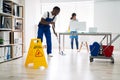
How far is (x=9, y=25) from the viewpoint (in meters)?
4.10

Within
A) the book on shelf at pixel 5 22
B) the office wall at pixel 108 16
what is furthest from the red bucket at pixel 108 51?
the office wall at pixel 108 16

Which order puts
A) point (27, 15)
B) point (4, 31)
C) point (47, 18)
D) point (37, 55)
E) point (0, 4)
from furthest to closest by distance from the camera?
point (27, 15)
point (47, 18)
point (4, 31)
point (0, 4)
point (37, 55)

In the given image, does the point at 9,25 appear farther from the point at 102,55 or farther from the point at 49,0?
the point at 49,0

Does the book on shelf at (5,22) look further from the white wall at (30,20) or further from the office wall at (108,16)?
the office wall at (108,16)

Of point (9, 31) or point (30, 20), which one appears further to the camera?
point (30, 20)

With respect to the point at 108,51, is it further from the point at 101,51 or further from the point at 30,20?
the point at 30,20

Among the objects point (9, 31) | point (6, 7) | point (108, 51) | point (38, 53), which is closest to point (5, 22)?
point (9, 31)

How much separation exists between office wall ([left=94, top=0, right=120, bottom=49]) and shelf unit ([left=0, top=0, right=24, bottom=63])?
3676 mm

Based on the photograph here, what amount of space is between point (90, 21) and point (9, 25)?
4387 mm

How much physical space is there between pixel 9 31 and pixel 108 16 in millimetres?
4402

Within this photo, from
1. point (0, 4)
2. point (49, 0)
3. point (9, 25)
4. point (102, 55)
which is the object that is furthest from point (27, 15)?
point (102, 55)

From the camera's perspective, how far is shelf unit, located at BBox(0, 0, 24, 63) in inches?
149

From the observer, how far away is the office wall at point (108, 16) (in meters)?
7.15

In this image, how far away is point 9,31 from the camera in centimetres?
406
